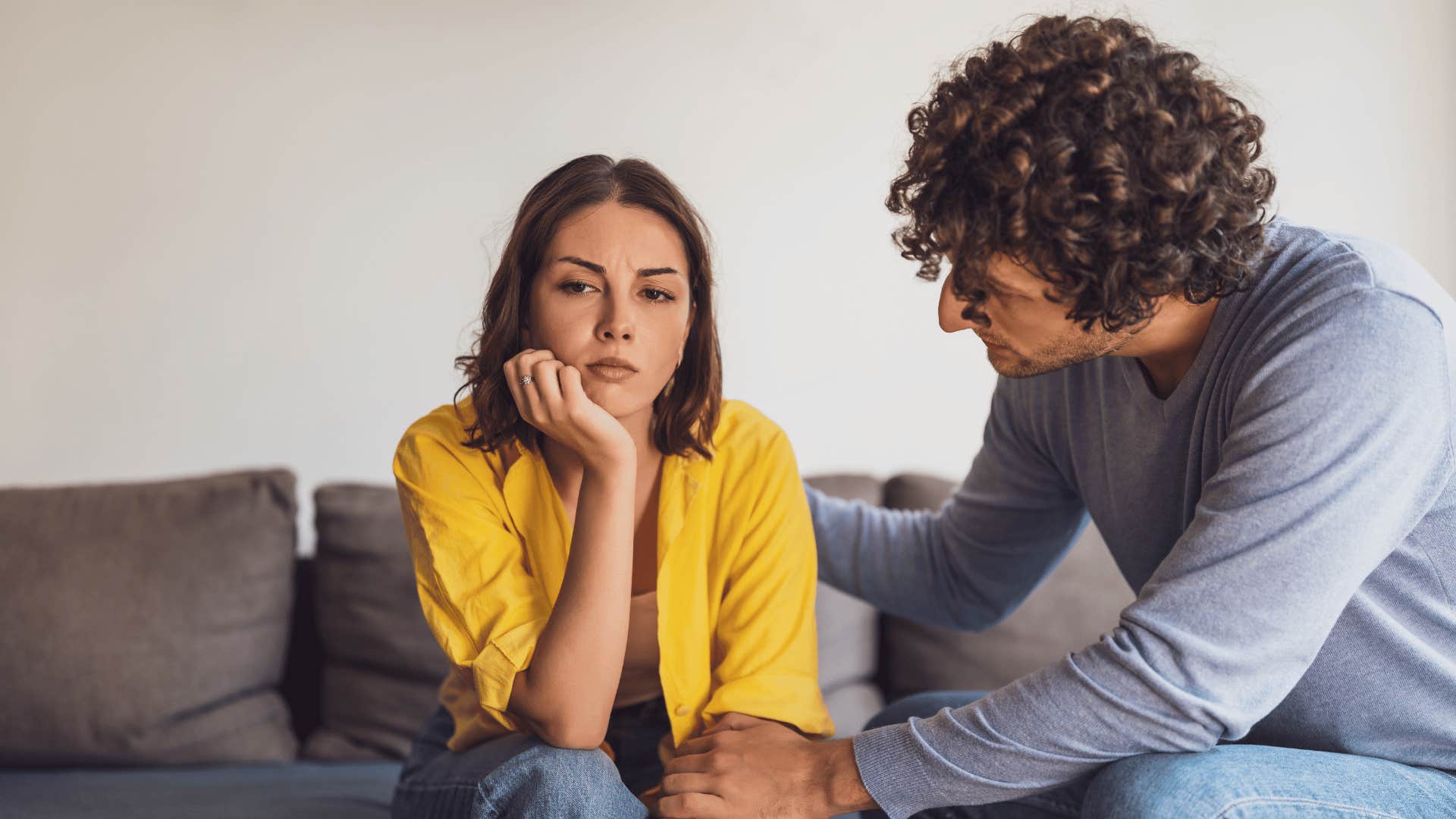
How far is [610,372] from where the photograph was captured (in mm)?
1288

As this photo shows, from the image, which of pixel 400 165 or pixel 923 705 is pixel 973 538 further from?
pixel 400 165

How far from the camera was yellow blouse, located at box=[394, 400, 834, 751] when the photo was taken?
48.2 inches

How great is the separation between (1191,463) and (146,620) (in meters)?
1.72

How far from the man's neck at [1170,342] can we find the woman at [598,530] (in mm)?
456

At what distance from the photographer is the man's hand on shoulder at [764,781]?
113 cm

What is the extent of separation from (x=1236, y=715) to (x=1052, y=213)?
0.51 m

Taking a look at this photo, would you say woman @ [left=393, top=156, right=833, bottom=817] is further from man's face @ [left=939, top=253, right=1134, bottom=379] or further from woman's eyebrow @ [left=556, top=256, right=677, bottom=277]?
man's face @ [left=939, top=253, right=1134, bottom=379]

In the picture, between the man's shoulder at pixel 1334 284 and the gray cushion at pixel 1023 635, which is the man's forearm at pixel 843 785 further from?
the gray cushion at pixel 1023 635

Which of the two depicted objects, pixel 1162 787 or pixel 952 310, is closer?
pixel 1162 787

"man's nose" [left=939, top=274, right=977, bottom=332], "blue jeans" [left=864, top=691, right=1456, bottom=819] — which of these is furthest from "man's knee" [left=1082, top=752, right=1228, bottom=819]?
"man's nose" [left=939, top=274, right=977, bottom=332]

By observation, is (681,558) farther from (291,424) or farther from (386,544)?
(291,424)

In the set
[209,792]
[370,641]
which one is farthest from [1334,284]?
[209,792]

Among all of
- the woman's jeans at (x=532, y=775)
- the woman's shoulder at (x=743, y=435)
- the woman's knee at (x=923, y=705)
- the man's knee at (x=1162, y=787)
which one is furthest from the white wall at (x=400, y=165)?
the man's knee at (x=1162, y=787)

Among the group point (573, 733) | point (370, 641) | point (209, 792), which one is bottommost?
point (209, 792)
